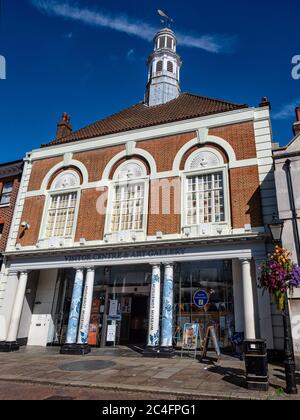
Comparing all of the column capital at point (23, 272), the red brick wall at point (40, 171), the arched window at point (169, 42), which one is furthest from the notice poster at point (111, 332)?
the arched window at point (169, 42)

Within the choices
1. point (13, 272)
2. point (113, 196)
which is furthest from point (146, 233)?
point (13, 272)

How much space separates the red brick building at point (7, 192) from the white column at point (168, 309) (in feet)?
33.7

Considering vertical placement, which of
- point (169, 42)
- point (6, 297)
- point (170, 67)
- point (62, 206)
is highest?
point (169, 42)

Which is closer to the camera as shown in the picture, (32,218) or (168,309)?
(168,309)

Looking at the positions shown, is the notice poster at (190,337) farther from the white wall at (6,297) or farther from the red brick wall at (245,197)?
the white wall at (6,297)

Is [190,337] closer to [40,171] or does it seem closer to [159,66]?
[40,171]

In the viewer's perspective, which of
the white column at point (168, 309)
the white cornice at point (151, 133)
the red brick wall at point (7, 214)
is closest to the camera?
the white column at point (168, 309)

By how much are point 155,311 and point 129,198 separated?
586 centimetres

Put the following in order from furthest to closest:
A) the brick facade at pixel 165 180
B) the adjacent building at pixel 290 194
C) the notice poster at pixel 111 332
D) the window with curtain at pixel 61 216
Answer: the window with curtain at pixel 61 216, the notice poster at pixel 111 332, the brick facade at pixel 165 180, the adjacent building at pixel 290 194

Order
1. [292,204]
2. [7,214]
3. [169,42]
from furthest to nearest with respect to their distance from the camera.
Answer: [169,42], [7,214], [292,204]

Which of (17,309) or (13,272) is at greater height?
(13,272)

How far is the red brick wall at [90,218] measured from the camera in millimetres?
15345

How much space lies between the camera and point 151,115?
62.0 ft

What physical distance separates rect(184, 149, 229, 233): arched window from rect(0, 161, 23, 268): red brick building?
10991mm
